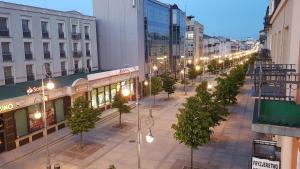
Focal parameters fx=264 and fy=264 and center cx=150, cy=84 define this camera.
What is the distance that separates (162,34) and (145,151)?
40.4 meters

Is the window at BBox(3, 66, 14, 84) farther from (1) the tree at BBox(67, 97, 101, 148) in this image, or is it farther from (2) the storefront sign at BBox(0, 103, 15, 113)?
(1) the tree at BBox(67, 97, 101, 148)

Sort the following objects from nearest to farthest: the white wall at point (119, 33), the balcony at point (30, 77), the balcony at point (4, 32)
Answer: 1. the balcony at point (4, 32)
2. the balcony at point (30, 77)
3. the white wall at point (119, 33)

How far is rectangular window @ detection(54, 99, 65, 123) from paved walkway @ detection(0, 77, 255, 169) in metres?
4.56

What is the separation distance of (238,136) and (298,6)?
70.2 feet

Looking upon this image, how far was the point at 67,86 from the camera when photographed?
31.7 m

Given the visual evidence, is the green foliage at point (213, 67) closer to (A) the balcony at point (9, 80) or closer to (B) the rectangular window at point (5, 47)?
(A) the balcony at point (9, 80)

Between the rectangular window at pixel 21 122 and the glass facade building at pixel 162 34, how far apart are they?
1115 inches

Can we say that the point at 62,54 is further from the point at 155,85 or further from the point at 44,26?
the point at 155,85

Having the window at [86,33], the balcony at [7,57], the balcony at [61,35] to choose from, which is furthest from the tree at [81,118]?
the window at [86,33]

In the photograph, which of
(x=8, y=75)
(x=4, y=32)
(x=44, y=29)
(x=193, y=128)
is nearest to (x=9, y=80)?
(x=8, y=75)

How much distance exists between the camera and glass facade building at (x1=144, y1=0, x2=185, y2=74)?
51.9 meters

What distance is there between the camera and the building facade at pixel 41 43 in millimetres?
29780

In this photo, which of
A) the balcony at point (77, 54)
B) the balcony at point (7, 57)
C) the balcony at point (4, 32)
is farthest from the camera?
the balcony at point (77, 54)

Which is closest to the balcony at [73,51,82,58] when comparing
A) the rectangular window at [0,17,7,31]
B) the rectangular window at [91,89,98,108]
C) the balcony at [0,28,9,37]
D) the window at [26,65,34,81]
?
the rectangular window at [91,89,98,108]
